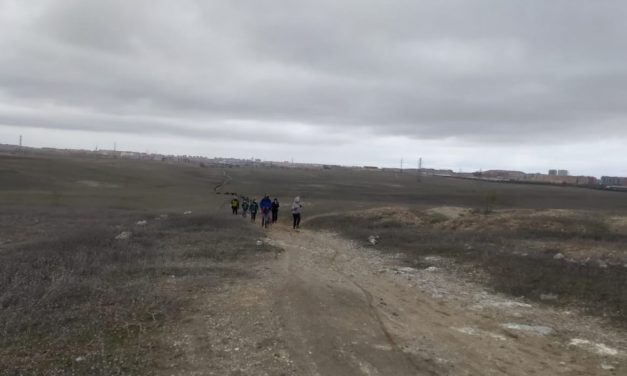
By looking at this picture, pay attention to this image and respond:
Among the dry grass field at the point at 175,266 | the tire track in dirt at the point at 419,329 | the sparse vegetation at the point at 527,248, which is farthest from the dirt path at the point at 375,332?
the sparse vegetation at the point at 527,248

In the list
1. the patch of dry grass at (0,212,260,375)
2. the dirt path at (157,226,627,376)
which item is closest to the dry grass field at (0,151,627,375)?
the patch of dry grass at (0,212,260,375)

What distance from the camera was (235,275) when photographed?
44.4 ft

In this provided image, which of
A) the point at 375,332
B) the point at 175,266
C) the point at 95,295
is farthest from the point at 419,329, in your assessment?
the point at 175,266

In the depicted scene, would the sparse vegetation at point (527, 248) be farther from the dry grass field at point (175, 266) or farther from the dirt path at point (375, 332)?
the dirt path at point (375, 332)

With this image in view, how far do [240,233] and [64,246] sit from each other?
23.6ft

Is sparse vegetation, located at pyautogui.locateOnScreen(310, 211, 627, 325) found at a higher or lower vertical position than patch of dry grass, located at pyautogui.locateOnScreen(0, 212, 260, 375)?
higher

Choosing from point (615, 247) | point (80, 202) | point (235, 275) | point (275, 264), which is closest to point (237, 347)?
point (235, 275)

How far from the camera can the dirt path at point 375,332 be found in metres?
7.70

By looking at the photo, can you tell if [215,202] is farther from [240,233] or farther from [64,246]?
[64,246]

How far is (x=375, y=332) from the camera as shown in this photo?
9203 mm

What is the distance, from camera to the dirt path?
25.2ft

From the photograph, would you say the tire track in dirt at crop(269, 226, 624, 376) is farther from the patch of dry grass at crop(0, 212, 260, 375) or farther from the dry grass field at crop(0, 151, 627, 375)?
the patch of dry grass at crop(0, 212, 260, 375)

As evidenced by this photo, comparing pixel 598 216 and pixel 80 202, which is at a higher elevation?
pixel 598 216

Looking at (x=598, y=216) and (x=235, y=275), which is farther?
(x=598, y=216)
